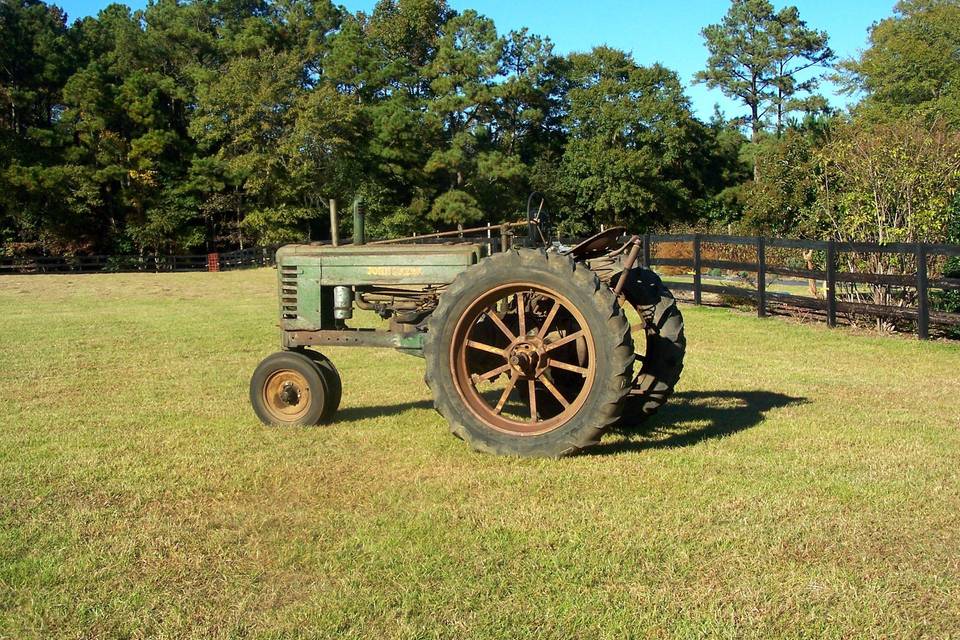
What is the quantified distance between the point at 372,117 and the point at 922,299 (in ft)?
128

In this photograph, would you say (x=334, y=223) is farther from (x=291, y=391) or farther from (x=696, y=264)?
(x=696, y=264)

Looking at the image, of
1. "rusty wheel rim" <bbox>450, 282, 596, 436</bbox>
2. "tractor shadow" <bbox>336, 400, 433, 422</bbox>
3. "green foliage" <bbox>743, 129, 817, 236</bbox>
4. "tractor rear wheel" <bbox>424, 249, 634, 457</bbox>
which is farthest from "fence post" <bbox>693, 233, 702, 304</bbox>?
"tractor rear wheel" <bbox>424, 249, 634, 457</bbox>

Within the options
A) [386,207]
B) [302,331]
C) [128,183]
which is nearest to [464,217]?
[386,207]

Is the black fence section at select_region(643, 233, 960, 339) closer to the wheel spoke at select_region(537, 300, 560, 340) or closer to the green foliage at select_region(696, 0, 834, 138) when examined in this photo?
the wheel spoke at select_region(537, 300, 560, 340)

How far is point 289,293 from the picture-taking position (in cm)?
686

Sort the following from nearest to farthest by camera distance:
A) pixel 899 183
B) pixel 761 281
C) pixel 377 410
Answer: pixel 377 410
pixel 899 183
pixel 761 281

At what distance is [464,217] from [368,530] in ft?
135

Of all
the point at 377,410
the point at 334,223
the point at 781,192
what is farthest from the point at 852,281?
the point at 781,192

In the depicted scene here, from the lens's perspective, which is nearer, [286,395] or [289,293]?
[286,395]

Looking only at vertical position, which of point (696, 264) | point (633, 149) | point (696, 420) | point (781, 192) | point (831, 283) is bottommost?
point (696, 420)

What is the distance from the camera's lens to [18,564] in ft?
12.9

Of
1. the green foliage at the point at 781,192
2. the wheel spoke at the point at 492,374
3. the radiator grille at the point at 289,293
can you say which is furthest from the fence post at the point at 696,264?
the wheel spoke at the point at 492,374

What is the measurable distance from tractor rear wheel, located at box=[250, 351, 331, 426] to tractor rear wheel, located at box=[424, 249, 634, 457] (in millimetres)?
1269

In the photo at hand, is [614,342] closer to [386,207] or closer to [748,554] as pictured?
[748,554]
